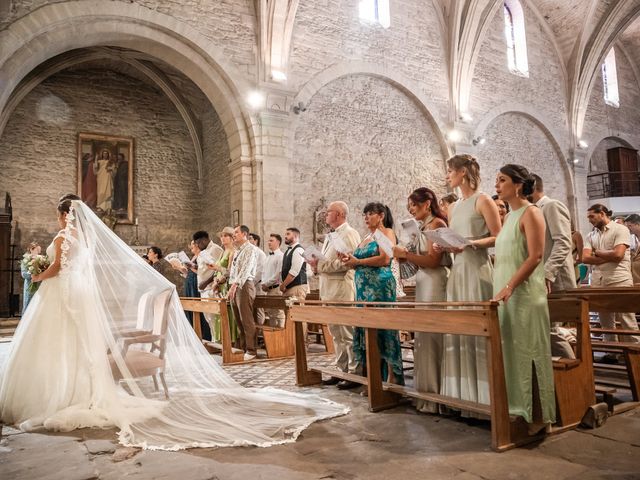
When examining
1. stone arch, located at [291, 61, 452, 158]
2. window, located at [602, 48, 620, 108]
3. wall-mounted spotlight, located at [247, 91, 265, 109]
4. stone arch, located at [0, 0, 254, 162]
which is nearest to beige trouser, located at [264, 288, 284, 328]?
stone arch, located at [0, 0, 254, 162]

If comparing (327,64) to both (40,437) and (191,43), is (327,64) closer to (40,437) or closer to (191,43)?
(191,43)

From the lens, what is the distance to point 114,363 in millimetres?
3807

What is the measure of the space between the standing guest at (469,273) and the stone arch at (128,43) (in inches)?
293

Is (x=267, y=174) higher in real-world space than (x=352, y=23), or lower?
lower

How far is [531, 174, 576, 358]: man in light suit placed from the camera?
360 cm

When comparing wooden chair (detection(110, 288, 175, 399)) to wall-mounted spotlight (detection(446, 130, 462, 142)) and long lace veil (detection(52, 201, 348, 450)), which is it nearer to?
long lace veil (detection(52, 201, 348, 450))

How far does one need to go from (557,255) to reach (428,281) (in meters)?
0.93

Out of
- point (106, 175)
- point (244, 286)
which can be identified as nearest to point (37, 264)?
point (244, 286)

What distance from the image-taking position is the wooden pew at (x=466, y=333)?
2.81 m

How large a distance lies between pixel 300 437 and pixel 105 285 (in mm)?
2048

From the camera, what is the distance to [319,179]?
11.3 m

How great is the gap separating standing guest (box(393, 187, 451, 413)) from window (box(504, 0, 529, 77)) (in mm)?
13478

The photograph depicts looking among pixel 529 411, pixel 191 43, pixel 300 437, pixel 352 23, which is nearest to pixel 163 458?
pixel 300 437

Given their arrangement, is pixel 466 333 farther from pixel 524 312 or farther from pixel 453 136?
pixel 453 136
